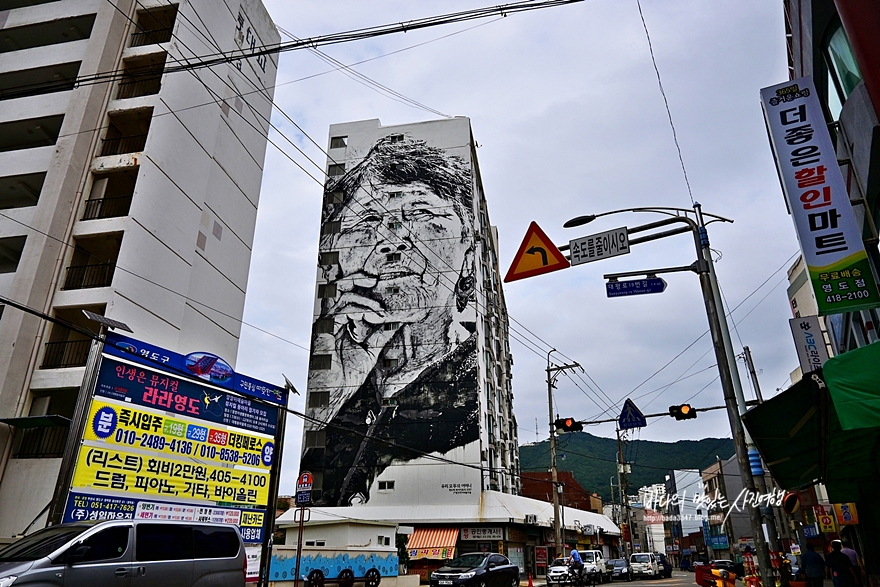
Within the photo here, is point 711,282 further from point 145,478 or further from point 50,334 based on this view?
point 50,334

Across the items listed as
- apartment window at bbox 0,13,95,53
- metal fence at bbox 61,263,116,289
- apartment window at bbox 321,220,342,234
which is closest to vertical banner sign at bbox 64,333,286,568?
metal fence at bbox 61,263,116,289

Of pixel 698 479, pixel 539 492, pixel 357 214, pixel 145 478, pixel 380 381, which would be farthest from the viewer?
pixel 698 479

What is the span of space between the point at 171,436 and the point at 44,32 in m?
22.1

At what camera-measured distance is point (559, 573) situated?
2895cm

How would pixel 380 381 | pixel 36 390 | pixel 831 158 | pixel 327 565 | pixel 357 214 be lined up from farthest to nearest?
pixel 357 214, pixel 380 381, pixel 327 565, pixel 36 390, pixel 831 158

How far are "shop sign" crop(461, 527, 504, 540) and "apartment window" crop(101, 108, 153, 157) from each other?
29673 millimetres

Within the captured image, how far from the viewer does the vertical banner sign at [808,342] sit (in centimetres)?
1791

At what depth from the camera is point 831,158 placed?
9.97 meters

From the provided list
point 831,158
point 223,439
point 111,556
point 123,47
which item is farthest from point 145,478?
point 123,47

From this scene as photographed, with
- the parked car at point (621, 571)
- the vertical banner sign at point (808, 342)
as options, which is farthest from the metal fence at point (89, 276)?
the parked car at point (621, 571)

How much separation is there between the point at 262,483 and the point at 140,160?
46.2 feet

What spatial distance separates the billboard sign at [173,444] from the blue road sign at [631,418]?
11.2 metres

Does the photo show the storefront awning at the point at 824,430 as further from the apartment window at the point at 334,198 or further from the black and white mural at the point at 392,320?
the apartment window at the point at 334,198

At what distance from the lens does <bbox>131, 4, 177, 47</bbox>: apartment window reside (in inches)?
1032
